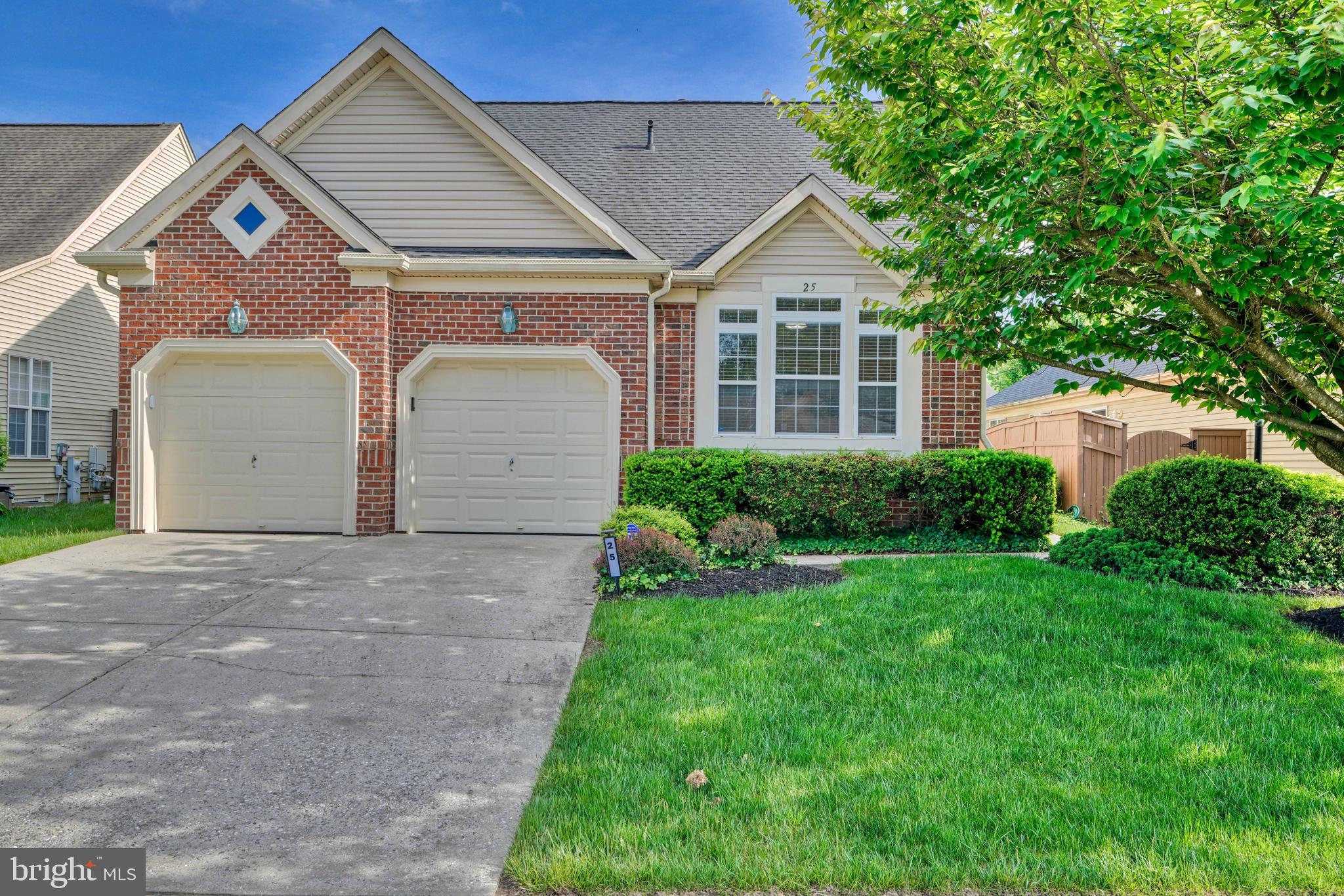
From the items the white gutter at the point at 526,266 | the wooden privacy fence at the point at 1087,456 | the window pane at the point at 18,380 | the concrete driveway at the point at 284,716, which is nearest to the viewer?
the concrete driveway at the point at 284,716

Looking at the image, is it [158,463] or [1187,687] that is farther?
[158,463]

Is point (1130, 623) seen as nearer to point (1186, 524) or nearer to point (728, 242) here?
point (1186, 524)

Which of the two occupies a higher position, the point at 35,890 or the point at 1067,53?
the point at 1067,53

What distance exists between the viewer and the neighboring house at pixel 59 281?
1420 cm

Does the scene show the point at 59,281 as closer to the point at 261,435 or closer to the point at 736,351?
the point at 261,435

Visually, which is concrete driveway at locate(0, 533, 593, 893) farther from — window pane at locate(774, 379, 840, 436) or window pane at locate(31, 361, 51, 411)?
window pane at locate(31, 361, 51, 411)

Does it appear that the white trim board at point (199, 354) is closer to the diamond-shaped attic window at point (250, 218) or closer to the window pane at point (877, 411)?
the diamond-shaped attic window at point (250, 218)

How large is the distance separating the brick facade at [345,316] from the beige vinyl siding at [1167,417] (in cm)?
888

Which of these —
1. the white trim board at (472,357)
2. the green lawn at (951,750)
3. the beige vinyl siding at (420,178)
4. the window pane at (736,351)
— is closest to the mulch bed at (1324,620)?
the green lawn at (951,750)

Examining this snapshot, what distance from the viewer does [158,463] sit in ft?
32.6

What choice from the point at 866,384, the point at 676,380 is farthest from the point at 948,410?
the point at 676,380

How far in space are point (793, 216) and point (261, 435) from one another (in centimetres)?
815

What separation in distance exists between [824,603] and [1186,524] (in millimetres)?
4169

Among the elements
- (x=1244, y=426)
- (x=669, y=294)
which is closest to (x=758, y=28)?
(x=669, y=294)
